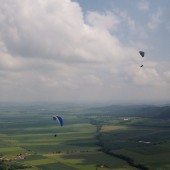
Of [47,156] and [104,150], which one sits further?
[104,150]

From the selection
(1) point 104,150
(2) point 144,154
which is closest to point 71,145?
(1) point 104,150

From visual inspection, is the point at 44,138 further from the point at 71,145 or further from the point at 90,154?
the point at 90,154

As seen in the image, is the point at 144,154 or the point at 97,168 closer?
the point at 97,168

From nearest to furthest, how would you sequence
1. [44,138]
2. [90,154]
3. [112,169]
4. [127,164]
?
[112,169], [127,164], [90,154], [44,138]

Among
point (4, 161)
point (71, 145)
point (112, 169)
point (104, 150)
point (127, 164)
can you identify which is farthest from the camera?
point (71, 145)

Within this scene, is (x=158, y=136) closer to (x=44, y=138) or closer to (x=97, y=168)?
(x=44, y=138)

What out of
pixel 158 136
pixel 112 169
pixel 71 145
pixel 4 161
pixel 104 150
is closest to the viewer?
pixel 112 169

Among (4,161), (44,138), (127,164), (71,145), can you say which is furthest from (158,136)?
(4,161)

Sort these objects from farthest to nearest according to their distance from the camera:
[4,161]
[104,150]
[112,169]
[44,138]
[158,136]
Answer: [44,138], [158,136], [104,150], [4,161], [112,169]
